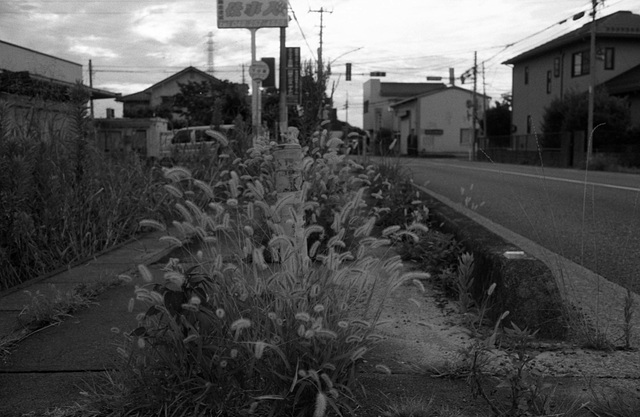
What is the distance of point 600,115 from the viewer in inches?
1330

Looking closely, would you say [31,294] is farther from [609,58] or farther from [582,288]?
[609,58]

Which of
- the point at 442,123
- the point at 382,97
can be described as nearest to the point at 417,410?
the point at 442,123

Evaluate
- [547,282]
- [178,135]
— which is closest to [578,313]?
[547,282]

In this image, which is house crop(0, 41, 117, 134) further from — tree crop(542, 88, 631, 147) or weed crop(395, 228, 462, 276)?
tree crop(542, 88, 631, 147)

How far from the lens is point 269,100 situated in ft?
124

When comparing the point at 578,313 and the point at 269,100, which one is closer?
the point at 578,313

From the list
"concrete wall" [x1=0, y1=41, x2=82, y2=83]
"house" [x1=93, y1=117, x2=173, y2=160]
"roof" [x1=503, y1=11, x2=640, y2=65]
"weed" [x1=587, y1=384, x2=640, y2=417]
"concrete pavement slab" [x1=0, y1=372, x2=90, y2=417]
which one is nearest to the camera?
"weed" [x1=587, y1=384, x2=640, y2=417]

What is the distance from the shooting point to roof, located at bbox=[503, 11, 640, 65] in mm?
40188

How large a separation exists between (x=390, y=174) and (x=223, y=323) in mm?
7736

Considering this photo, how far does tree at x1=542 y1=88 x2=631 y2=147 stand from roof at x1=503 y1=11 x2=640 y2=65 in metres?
4.81

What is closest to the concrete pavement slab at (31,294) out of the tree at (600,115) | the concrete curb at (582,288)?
the concrete curb at (582,288)

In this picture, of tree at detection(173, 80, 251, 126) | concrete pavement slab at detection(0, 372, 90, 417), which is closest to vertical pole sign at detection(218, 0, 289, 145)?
tree at detection(173, 80, 251, 126)

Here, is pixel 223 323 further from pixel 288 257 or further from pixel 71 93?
pixel 71 93

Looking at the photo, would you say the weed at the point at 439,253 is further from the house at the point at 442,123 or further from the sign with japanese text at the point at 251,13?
the house at the point at 442,123
